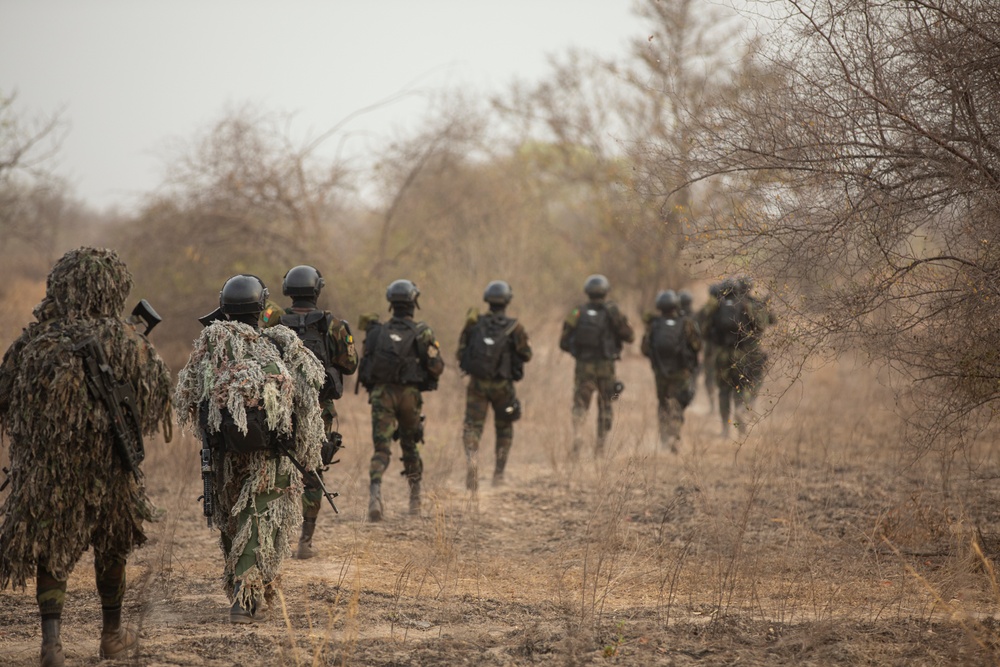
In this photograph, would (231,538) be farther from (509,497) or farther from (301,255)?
(301,255)

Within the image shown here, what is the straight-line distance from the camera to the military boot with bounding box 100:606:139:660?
4371mm

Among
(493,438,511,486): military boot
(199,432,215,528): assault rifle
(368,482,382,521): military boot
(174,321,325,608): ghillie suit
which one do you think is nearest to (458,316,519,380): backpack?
(493,438,511,486): military boot

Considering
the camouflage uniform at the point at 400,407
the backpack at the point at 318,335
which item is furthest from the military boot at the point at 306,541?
A: the camouflage uniform at the point at 400,407

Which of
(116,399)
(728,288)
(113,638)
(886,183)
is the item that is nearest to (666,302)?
(728,288)

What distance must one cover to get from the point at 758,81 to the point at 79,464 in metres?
4.52

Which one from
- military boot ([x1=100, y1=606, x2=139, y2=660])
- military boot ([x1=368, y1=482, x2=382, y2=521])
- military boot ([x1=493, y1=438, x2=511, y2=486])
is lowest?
military boot ([x1=100, y1=606, x2=139, y2=660])

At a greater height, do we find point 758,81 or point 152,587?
point 758,81

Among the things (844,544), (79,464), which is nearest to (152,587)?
(79,464)

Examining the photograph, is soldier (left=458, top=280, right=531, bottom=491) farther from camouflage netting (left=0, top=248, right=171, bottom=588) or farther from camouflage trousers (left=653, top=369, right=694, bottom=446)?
camouflage netting (left=0, top=248, right=171, bottom=588)

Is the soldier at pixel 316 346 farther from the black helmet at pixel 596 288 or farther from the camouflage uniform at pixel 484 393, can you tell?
the black helmet at pixel 596 288

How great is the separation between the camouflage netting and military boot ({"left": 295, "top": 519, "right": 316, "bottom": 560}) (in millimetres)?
2145

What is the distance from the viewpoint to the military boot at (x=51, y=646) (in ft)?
13.7

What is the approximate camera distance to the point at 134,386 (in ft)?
14.6

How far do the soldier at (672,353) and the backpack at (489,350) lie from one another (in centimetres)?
265
